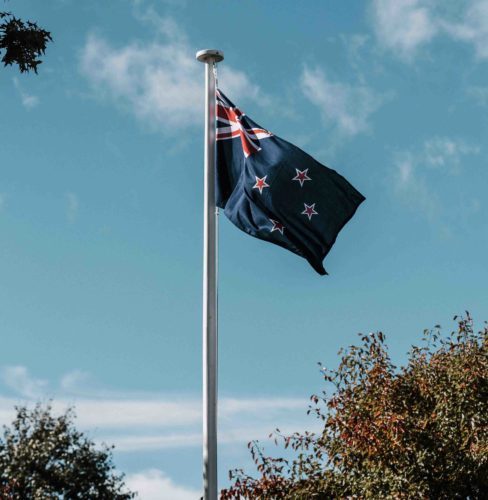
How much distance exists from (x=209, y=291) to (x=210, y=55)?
3817 millimetres

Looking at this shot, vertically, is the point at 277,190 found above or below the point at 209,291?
above

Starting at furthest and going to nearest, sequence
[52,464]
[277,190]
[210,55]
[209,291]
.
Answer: [52,464]
[210,55]
[277,190]
[209,291]

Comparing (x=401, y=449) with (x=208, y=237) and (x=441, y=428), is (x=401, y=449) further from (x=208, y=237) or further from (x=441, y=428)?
(x=208, y=237)

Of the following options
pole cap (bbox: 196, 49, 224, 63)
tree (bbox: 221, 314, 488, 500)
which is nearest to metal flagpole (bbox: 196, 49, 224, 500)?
pole cap (bbox: 196, 49, 224, 63)

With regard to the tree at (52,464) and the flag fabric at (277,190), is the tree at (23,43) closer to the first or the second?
the flag fabric at (277,190)

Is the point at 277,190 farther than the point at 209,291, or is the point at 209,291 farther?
the point at 277,190

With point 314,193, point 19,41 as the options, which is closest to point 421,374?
point 314,193

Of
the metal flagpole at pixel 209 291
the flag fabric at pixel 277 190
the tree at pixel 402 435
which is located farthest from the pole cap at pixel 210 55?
the tree at pixel 402 435

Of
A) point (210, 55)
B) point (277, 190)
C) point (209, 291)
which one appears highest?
point (210, 55)

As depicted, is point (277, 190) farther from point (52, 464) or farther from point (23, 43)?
point (52, 464)

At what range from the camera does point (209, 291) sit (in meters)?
12.6

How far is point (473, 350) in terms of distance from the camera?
83.1ft

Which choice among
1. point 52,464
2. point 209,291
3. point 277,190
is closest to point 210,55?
point 277,190

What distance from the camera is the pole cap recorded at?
14.0 m
